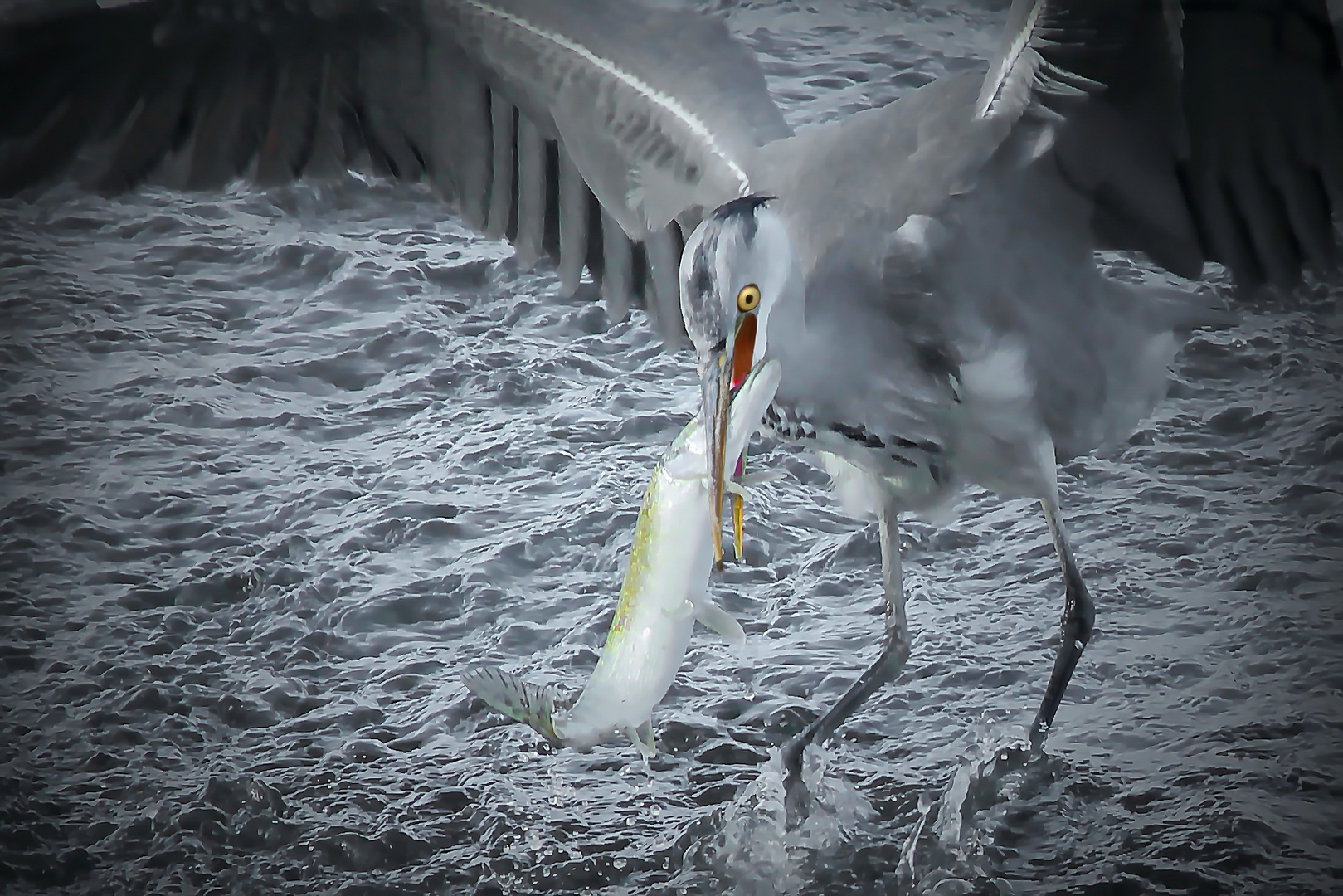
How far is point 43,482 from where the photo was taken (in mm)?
4410

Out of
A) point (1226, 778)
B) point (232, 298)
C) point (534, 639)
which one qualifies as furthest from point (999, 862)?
point (232, 298)

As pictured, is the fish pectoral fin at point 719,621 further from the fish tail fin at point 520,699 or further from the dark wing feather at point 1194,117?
the dark wing feather at point 1194,117

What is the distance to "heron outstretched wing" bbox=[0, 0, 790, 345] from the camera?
341 cm

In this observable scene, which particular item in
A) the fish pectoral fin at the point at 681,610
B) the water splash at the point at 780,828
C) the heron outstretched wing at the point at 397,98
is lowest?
the water splash at the point at 780,828

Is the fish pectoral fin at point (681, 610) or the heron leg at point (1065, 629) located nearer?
the fish pectoral fin at point (681, 610)

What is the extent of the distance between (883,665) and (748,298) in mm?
1192

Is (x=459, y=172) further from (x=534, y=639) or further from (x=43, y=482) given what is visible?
(x=43, y=482)

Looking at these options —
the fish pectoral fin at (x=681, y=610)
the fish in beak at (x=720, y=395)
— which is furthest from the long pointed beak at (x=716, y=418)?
the fish pectoral fin at (x=681, y=610)

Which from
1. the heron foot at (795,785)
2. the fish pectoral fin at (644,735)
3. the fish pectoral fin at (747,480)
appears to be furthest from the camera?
the heron foot at (795,785)

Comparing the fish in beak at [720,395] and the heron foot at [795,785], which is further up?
the fish in beak at [720,395]

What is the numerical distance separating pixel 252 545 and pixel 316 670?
536 millimetres

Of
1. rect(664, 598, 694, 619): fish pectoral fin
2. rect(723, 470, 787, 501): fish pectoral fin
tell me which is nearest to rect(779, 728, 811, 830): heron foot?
rect(664, 598, 694, 619): fish pectoral fin

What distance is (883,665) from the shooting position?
143 inches

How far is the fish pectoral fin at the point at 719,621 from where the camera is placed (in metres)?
2.75
